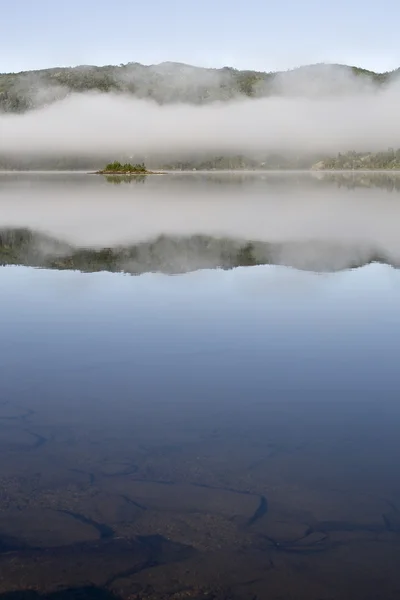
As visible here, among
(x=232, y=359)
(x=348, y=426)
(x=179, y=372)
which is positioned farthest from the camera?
(x=232, y=359)

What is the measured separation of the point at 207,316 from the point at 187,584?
16541mm

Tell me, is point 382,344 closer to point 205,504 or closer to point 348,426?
point 348,426

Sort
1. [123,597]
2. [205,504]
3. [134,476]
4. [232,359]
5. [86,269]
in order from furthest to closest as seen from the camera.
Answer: [86,269] → [232,359] → [134,476] → [205,504] → [123,597]

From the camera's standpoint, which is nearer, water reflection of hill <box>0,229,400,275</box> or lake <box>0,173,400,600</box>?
lake <box>0,173,400,600</box>

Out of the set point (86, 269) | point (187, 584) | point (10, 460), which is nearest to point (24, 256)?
point (86, 269)

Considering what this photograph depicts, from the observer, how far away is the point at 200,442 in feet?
44.7

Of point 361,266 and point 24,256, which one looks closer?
point 361,266

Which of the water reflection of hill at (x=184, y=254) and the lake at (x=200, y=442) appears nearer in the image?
the lake at (x=200, y=442)

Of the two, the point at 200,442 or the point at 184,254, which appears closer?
the point at 200,442

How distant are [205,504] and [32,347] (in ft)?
36.5

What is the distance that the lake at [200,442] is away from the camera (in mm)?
9539

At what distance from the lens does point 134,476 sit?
12156 mm

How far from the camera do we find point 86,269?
3838 centimetres

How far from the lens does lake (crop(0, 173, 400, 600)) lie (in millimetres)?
9539
